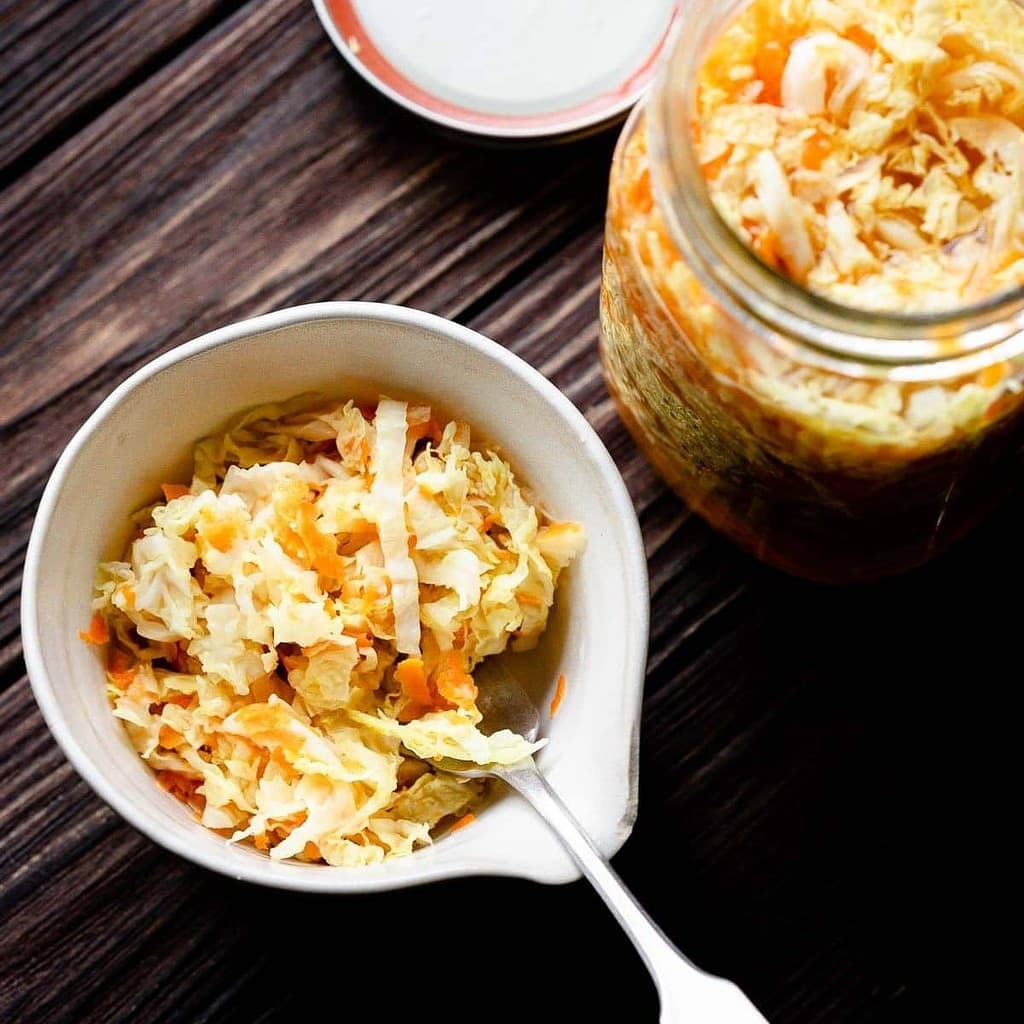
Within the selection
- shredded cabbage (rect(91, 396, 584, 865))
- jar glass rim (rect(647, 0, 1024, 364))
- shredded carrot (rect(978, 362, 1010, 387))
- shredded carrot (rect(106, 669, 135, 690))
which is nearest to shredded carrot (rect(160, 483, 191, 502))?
shredded cabbage (rect(91, 396, 584, 865))

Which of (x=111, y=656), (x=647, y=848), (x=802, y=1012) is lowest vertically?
(x=802, y=1012)

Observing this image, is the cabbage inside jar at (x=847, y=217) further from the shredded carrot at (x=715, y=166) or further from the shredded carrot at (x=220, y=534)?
the shredded carrot at (x=220, y=534)

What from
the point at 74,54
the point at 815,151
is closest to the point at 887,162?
the point at 815,151

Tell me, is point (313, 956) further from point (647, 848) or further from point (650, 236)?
point (650, 236)

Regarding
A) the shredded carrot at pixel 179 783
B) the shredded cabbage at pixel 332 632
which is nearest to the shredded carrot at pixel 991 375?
the shredded cabbage at pixel 332 632

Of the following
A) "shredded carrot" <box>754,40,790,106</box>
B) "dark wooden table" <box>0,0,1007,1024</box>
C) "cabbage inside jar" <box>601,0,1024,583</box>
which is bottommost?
"dark wooden table" <box>0,0,1007,1024</box>

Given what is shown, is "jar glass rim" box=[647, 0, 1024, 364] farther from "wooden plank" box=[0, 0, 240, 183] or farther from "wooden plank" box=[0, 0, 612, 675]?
"wooden plank" box=[0, 0, 240, 183]

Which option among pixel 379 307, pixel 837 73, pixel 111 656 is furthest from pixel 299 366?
pixel 837 73
